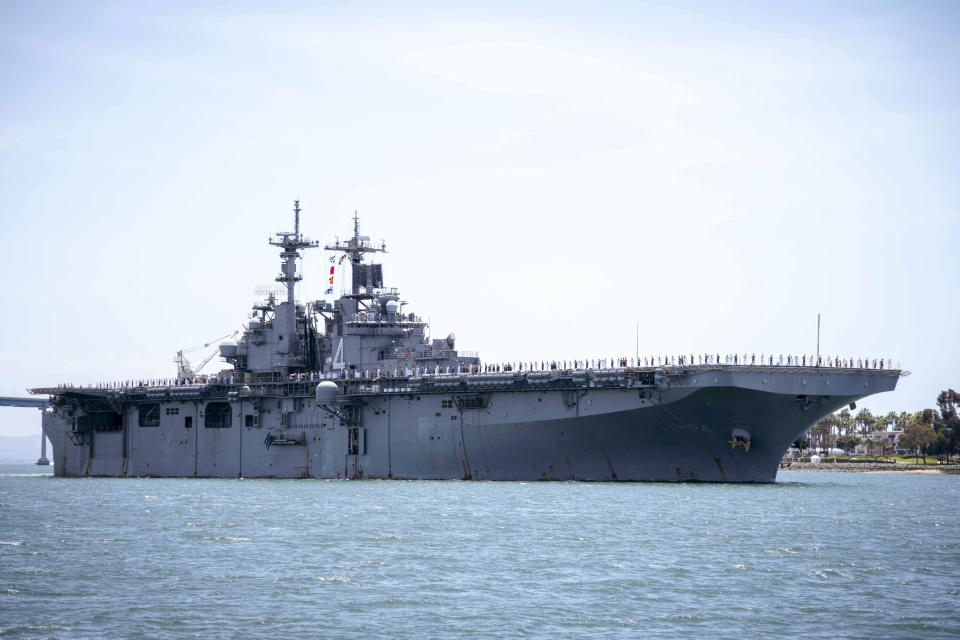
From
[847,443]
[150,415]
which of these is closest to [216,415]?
[150,415]

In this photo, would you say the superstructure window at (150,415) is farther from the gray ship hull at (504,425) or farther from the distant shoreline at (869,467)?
the distant shoreline at (869,467)

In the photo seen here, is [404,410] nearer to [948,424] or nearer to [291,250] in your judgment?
[291,250]

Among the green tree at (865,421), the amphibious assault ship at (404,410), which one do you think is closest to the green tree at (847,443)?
the green tree at (865,421)

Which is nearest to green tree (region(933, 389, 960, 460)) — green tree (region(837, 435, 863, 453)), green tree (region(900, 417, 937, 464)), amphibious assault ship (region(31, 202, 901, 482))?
green tree (region(900, 417, 937, 464))

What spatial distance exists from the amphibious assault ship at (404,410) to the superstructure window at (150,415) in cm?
9

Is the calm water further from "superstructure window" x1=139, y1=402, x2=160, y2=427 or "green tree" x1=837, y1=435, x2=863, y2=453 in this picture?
"green tree" x1=837, y1=435, x2=863, y2=453

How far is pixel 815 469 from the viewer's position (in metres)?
96.9

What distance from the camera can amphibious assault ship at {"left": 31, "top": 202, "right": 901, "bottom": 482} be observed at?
140ft

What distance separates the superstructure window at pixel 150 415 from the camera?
60594mm

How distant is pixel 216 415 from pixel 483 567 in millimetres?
36177

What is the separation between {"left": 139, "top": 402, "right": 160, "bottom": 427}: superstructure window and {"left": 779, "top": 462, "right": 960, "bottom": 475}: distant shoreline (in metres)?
57.5

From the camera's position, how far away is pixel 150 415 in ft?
200

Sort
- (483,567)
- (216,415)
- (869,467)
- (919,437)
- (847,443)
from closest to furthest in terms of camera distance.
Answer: (483,567) → (216,415) → (869,467) → (919,437) → (847,443)

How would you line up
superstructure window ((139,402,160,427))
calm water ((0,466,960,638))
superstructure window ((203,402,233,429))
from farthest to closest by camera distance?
1. superstructure window ((139,402,160,427))
2. superstructure window ((203,402,233,429))
3. calm water ((0,466,960,638))
